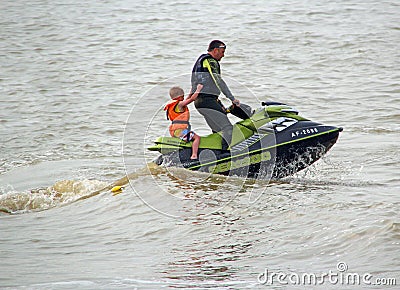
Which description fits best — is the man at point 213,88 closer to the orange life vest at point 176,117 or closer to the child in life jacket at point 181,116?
the child in life jacket at point 181,116

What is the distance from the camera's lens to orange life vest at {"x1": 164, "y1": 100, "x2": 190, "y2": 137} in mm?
8273

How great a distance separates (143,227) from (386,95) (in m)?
8.82

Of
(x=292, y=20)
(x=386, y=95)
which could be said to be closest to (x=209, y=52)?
(x=386, y=95)

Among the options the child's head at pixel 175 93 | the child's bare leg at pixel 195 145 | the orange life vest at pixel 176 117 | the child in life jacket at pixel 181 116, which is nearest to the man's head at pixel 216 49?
the child in life jacket at pixel 181 116

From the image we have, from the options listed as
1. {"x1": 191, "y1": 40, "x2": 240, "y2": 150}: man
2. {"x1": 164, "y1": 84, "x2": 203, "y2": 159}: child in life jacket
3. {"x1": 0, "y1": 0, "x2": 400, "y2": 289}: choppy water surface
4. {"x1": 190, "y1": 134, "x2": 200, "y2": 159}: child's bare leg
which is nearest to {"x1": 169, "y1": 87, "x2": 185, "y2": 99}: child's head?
{"x1": 164, "y1": 84, "x2": 203, "y2": 159}: child in life jacket

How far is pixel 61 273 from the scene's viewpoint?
19.2ft

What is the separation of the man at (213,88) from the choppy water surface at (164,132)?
2.21 feet

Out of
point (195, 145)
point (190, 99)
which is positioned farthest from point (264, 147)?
point (190, 99)

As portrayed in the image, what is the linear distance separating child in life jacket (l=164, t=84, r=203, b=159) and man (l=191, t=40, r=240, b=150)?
0.11m

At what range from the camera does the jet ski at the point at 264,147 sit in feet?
27.0

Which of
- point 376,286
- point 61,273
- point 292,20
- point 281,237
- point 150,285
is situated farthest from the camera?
point 292,20

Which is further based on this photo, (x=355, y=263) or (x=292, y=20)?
(x=292, y=20)

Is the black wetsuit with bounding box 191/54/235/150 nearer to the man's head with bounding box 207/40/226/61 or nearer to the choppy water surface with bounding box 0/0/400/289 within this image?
the man's head with bounding box 207/40/226/61

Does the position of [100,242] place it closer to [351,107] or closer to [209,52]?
[209,52]
